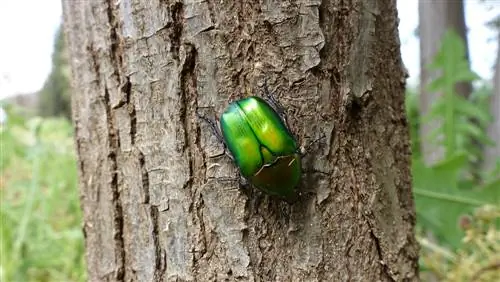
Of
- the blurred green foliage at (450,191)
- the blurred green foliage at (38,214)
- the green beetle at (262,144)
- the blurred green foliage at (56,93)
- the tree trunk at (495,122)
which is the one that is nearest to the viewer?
the green beetle at (262,144)

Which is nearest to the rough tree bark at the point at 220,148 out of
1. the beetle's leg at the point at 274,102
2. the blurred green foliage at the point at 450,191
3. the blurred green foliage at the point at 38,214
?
the beetle's leg at the point at 274,102

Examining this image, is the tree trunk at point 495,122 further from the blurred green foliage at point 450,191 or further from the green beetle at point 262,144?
the green beetle at point 262,144

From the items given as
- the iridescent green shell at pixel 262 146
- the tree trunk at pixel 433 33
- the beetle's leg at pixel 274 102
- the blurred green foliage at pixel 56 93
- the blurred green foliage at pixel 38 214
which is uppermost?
the blurred green foliage at pixel 56 93

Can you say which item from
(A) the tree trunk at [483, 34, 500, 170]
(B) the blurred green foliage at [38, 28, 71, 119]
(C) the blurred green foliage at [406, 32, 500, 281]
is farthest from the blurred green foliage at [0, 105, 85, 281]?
(B) the blurred green foliage at [38, 28, 71, 119]

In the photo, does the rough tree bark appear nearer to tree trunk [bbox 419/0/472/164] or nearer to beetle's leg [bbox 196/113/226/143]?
beetle's leg [bbox 196/113/226/143]

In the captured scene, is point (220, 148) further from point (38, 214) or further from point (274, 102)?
point (38, 214)

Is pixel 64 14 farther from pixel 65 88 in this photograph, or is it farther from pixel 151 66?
pixel 65 88

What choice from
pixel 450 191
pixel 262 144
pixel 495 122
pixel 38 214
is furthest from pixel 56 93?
pixel 262 144
